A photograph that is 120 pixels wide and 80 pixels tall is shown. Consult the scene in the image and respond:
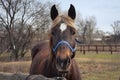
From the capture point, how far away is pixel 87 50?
137 feet

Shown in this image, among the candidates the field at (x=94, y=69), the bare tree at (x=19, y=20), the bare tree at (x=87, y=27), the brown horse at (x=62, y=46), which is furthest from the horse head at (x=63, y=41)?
the bare tree at (x=87, y=27)

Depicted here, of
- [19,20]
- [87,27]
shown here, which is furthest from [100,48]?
[87,27]

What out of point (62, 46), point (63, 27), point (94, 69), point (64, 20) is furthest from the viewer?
point (94, 69)

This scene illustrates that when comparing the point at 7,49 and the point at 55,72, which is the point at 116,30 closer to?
the point at 7,49

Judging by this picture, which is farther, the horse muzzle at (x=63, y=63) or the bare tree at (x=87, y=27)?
the bare tree at (x=87, y=27)

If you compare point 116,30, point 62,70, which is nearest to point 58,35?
point 62,70

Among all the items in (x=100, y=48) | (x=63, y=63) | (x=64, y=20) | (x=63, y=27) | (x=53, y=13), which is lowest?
(x=100, y=48)

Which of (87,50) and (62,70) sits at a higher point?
(62,70)

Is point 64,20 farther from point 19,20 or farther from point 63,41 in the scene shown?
point 19,20

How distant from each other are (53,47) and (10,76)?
1.23 metres

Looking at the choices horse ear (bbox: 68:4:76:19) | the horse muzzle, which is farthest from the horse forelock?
the horse muzzle

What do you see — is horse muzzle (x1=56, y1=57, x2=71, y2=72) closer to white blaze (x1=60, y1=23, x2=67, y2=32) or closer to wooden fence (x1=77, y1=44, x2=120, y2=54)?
white blaze (x1=60, y1=23, x2=67, y2=32)

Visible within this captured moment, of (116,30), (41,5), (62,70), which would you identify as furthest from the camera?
(116,30)

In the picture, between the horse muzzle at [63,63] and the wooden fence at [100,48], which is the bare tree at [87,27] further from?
the horse muzzle at [63,63]
